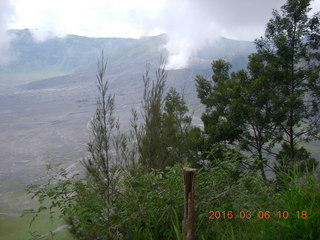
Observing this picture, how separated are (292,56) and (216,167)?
9.05 metres

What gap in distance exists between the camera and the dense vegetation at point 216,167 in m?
1.99

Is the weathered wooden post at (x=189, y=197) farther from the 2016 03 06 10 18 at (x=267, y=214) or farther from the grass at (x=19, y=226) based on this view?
the grass at (x=19, y=226)

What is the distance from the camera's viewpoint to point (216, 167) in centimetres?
296

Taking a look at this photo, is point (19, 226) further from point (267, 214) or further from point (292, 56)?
point (267, 214)

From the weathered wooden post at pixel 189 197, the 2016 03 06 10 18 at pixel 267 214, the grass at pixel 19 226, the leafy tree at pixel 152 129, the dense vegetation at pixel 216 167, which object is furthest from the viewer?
the grass at pixel 19 226

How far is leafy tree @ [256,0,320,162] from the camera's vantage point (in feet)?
33.7

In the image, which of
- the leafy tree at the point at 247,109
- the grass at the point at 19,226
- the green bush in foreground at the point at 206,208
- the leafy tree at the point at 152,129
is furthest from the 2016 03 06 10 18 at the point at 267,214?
the grass at the point at 19,226

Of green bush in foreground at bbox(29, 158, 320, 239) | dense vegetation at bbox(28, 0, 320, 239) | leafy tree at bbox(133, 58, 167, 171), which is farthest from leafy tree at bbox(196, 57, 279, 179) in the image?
green bush in foreground at bbox(29, 158, 320, 239)

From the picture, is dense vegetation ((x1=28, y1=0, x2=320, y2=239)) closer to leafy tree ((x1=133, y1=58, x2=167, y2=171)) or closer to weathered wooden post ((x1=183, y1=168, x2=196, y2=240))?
leafy tree ((x1=133, y1=58, x2=167, y2=171))

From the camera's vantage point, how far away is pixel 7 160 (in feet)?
303

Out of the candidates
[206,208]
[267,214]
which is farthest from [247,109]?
[267,214]

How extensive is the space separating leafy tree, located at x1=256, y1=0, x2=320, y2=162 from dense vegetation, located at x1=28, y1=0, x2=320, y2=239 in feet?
0.11

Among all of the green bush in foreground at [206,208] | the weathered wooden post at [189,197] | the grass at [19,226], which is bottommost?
the grass at [19,226]

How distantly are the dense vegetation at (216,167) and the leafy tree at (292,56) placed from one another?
0.03 metres
